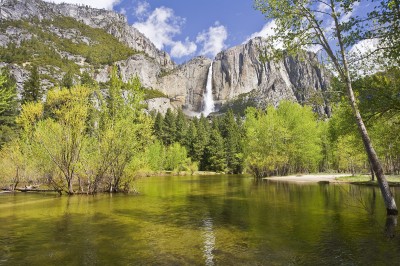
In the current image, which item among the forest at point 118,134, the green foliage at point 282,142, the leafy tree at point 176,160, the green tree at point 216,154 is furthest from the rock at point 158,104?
the green foliage at point 282,142

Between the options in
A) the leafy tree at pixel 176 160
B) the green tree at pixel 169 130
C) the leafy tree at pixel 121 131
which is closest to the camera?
the leafy tree at pixel 121 131

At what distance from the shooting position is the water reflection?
1040cm

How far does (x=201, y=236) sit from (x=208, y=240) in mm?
731

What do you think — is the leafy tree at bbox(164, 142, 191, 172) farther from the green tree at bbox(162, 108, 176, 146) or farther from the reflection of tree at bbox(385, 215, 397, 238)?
the reflection of tree at bbox(385, 215, 397, 238)

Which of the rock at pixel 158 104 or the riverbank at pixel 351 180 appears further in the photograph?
the rock at pixel 158 104

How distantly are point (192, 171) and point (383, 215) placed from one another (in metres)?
79.3

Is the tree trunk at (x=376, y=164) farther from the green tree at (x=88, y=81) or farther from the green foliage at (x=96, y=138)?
the green tree at (x=88, y=81)

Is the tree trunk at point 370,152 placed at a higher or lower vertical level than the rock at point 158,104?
→ lower

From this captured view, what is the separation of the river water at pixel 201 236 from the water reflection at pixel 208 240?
0.03 meters

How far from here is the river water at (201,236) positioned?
10305mm

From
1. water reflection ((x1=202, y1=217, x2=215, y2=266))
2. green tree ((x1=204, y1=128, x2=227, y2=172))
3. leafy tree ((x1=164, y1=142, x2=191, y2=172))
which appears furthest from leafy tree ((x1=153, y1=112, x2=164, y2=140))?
water reflection ((x1=202, y1=217, x2=215, y2=266))

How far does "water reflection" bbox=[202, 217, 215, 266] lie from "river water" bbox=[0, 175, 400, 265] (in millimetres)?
32

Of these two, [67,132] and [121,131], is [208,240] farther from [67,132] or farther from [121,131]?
[67,132]

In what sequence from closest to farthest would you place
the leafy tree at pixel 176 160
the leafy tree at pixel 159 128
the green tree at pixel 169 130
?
the leafy tree at pixel 176 160 < the leafy tree at pixel 159 128 < the green tree at pixel 169 130
